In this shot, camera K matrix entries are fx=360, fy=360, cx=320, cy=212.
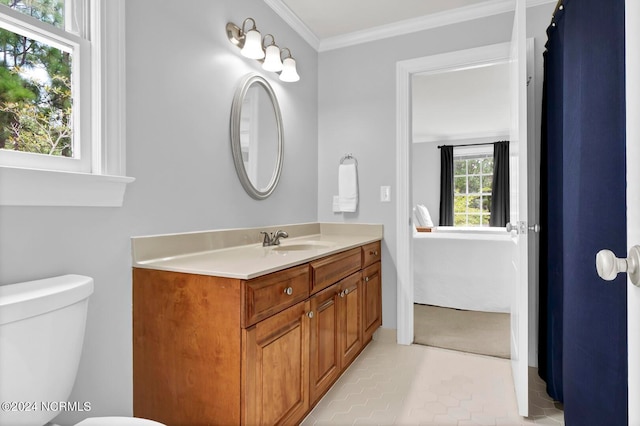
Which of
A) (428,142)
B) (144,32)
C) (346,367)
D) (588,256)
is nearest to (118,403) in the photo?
(346,367)

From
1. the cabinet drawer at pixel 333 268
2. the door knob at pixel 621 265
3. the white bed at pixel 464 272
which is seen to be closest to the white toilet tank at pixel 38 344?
the cabinet drawer at pixel 333 268

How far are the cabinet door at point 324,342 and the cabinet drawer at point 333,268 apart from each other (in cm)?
5

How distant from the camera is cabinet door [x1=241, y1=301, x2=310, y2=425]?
4.14ft

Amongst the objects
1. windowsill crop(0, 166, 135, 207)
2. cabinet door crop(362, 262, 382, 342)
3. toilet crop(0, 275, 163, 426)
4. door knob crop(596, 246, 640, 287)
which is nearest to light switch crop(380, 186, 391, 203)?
cabinet door crop(362, 262, 382, 342)

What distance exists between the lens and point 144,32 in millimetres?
1523

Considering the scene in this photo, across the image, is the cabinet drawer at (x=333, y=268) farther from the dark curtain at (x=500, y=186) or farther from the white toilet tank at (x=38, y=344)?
the dark curtain at (x=500, y=186)

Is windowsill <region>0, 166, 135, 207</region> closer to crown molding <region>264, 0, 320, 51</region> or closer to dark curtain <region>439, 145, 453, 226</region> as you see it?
crown molding <region>264, 0, 320, 51</region>

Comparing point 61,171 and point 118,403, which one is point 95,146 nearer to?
point 61,171

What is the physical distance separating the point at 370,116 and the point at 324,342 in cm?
176

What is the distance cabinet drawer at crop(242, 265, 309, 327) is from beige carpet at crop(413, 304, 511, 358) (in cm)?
155

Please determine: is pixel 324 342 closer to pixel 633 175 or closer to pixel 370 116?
pixel 633 175

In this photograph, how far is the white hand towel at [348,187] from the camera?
2.82 metres

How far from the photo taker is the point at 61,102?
4.10 ft

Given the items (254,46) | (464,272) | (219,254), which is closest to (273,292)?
(219,254)
